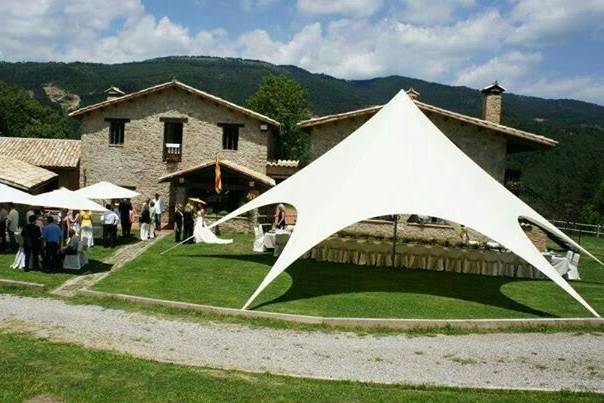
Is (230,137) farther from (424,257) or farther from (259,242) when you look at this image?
(424,257)

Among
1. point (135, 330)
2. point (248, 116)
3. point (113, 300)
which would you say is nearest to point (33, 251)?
point (113, 300)

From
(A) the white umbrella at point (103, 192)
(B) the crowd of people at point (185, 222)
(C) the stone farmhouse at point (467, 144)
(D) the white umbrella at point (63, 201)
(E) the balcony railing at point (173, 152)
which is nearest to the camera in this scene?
(D) the white umbrella at point (63, 201)

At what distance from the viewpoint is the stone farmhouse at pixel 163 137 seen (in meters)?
26.2

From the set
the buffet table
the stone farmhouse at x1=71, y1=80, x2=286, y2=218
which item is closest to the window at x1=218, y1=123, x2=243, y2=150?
the stone farmhouse at x1=71, y1=80, x2=286, y2=218

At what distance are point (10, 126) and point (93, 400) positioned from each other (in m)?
61.4

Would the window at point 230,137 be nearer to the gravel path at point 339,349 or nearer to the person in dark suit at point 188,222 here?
the person in dark suit at point 188,222

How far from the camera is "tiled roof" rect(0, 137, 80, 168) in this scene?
94.4 feet

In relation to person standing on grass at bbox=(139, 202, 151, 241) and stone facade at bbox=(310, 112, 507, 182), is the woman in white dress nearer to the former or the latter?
person standing on grass at bbox=(139, 202, 151, 241)

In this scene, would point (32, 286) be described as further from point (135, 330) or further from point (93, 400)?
point (93, 400)

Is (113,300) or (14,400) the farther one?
(113,300)

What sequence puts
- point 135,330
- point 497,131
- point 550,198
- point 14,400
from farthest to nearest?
point 550,198
point 497,131
point 135,330
point 14,400

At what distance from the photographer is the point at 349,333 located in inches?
390

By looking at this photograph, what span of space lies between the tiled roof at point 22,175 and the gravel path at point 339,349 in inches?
461

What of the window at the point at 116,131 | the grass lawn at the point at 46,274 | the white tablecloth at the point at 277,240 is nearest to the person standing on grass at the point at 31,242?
the grass lawn at the point at 46,274
